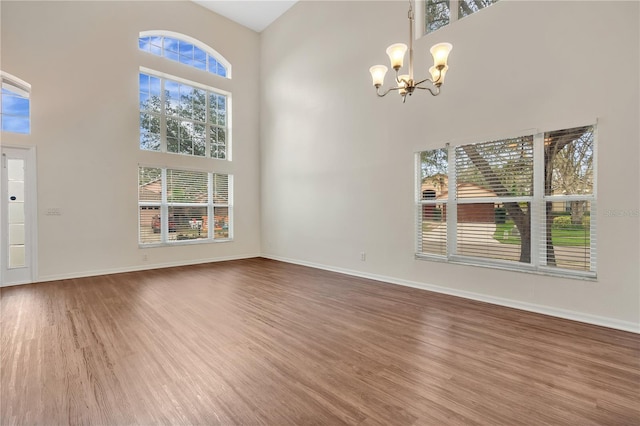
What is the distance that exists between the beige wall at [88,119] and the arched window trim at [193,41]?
0.10m

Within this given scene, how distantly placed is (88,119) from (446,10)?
618 centimetres

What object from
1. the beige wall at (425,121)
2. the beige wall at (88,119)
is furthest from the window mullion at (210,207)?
the beige wall at (425,121)

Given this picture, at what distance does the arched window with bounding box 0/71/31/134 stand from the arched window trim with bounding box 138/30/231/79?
2253 millimetres

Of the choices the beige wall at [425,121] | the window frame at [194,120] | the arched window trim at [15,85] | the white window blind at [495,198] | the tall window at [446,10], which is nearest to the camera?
the beige wall at [425,121]

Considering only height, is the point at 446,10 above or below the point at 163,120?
above

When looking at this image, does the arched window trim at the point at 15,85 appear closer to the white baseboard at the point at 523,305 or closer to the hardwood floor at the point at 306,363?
the hardwood floor at the point at 306,363

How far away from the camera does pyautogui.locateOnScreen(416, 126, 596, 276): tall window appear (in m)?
3.26

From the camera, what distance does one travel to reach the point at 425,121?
4.46 m

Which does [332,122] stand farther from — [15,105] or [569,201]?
[15,105]

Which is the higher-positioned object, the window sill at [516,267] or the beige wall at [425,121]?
the beige wall at [425,121]

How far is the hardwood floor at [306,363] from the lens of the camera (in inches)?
68.3

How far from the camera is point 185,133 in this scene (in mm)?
6715

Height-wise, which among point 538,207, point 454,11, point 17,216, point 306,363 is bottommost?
point 306,363

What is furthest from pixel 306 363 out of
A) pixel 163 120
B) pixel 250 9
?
pixel 250 9
